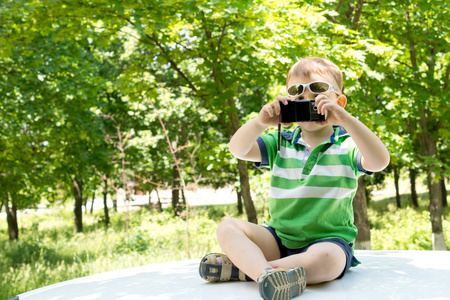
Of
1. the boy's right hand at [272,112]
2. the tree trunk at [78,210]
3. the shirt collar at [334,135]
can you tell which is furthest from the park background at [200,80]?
the tree trunk at [78,210]

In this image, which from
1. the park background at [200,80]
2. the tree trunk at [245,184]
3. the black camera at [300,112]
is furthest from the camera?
the tree trunk at [245,184]

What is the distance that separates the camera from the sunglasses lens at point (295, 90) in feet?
6.58

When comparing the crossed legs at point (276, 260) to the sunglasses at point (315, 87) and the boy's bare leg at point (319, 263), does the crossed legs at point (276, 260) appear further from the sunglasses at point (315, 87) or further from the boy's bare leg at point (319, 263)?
the sunglasses at point (315, 87)

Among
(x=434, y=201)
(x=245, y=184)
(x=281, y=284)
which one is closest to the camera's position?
(x=281, y=284)

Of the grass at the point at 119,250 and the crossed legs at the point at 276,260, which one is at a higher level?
the crossed legs at the point at 276,260

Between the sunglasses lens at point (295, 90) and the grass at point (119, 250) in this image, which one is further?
the grass at point (119, 250)

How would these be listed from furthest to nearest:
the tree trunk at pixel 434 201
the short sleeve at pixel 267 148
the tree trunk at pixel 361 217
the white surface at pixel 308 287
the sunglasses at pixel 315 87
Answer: the tree trunk at pixel 434 201
the tree trunk at pixel 361 217
the short sleeve at pixel 267 148
the sunglasses at pixel 315 87
the white surface at pixel 308 287

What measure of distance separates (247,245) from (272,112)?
579 millimetres

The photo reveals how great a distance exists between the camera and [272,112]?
6.16 feet

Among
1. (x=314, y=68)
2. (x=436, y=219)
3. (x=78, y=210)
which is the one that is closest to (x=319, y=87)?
(x=314, y=68)

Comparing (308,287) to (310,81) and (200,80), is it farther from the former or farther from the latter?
(200,80)

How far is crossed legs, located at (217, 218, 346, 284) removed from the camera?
1737 mm

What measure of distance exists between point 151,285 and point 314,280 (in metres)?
0.72

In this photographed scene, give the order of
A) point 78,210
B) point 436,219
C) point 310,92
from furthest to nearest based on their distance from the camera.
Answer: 1. point 78,210
2. point 436,219
3. point 310,92
